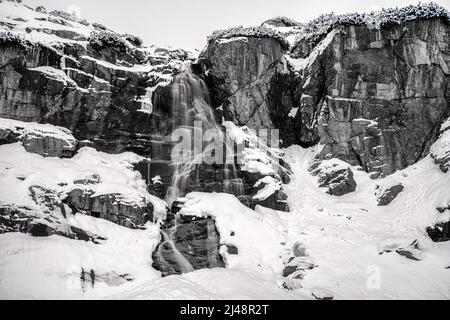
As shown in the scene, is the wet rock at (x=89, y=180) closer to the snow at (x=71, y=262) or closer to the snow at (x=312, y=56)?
the snow at (x=71, y=262)

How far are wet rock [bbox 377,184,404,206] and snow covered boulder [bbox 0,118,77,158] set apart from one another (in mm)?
22243

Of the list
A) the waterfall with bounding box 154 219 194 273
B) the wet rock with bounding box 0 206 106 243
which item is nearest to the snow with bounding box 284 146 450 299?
→ the waterfall with bounding box 154 219 194 273

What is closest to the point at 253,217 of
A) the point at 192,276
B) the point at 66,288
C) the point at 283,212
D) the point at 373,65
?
the point at 283,212

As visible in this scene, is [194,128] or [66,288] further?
[194,128]

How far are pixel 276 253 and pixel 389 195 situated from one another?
1025 cm

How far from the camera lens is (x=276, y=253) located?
2228cm

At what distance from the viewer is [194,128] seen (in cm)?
3105

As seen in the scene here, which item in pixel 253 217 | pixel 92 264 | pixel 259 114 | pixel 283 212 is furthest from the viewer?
pixel 259 114

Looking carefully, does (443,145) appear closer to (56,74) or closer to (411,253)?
(411,253)

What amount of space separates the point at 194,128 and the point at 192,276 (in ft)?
51.8

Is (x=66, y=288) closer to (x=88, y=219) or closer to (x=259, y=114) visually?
(x=88, y=219)

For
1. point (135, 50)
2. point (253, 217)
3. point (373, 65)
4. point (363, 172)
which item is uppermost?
point (135, 50)

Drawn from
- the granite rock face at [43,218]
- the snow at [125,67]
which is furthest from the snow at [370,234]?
the snow at [125,67]

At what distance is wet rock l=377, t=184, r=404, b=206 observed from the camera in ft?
88.4
